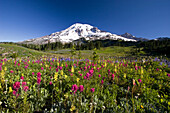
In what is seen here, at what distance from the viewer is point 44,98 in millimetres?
2861

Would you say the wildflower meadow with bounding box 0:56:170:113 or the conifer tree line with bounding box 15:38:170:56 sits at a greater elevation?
the conifer tree line with bounding box 15:38:170:56

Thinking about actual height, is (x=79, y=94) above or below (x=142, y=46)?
below

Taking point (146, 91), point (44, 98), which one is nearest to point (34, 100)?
point (44, 98)

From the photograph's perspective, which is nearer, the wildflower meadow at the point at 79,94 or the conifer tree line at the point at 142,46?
the wildflower meadow at the point at 79,94

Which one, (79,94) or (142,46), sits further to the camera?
(142,46)

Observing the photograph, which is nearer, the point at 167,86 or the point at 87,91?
the point at 87,91

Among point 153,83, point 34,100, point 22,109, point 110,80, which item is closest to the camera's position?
point 22,109

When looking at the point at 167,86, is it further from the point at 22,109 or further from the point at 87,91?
the point at 22,109

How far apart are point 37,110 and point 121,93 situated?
315 cm

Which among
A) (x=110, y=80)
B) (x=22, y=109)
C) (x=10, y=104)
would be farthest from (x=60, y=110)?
(x=110, y=80)

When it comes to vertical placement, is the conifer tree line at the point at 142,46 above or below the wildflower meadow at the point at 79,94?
above

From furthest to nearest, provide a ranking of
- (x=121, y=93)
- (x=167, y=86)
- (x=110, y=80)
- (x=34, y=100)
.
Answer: (x=110, y=80), (x=167, y=86), (x=121, y=93), (x=34, y=100)

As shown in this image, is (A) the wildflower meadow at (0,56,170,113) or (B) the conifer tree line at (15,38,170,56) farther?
(B) the conifer tree line at (15,38,170,56)

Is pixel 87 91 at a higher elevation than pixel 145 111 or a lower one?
higher
